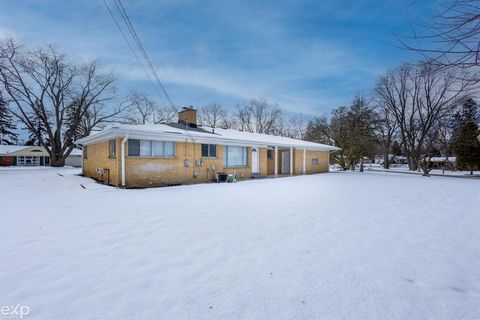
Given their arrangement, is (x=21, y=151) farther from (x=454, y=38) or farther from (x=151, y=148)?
(x=454, y=38)

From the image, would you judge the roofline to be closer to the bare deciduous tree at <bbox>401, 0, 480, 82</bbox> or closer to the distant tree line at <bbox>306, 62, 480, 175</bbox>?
the bare deciduous tree at <bbox>401, 0, 480, 82</bbox>

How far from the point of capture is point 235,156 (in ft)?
49.4

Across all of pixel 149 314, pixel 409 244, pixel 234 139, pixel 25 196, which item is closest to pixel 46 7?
pixel 25 196

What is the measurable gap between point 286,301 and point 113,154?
1133 centimetres

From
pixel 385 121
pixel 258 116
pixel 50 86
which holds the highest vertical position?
pixel 50 86

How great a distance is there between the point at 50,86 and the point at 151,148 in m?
26.8

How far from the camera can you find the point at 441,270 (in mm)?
2885

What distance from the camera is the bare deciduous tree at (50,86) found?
82.0 feet

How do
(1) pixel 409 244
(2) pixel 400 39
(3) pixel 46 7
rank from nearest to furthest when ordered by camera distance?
(2) pixel 400 39
(1) pixel 409 244
(3) pixel 46 7

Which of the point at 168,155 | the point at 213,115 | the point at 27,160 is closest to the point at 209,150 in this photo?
the point at 168,155

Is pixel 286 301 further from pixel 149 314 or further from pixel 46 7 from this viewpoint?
pixel 46 7

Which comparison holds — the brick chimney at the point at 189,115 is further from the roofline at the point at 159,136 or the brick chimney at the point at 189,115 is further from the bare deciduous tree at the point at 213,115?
the bare deciduous tree at the point at 213,115

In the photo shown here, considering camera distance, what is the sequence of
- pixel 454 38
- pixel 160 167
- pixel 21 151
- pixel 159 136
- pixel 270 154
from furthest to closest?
pixel 21 151 → pixel 270 154 → pixel 160 167 → pixel 159 136 → pixel 454 38

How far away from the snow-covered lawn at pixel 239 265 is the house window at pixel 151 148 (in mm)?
5466
